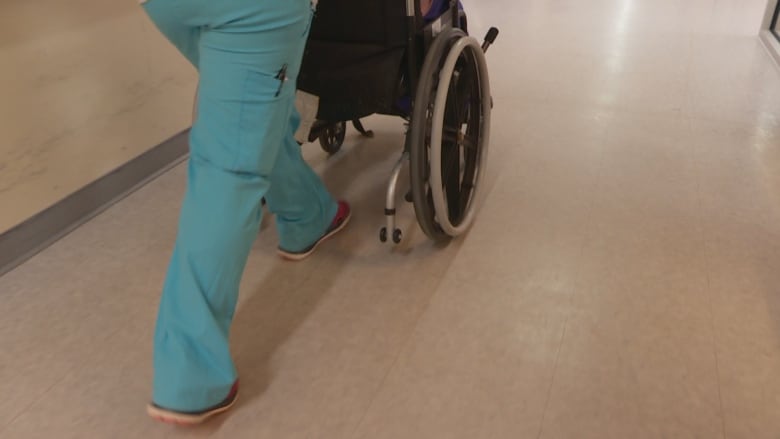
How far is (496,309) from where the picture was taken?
1.42 meters

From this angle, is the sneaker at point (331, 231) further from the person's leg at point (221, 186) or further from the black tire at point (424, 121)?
the person's leg at point (221, 186)

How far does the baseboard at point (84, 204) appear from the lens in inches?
63.8

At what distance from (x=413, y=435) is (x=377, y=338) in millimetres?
272

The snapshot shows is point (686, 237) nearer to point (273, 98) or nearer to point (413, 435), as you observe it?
point (413, 435)

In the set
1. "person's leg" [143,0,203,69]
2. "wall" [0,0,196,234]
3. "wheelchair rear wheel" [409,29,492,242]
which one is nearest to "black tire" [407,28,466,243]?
"wheelchair rear wheel" [409,29,492,242]

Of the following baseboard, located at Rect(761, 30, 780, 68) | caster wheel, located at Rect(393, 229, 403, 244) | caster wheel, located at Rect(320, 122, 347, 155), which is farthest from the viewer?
baseboard, located at Rect(761, 30, 780, 68)

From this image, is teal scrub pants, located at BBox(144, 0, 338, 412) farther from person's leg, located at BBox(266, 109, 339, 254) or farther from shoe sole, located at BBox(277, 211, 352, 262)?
shoe sole, located at BBox(277, 211, 352, 262)

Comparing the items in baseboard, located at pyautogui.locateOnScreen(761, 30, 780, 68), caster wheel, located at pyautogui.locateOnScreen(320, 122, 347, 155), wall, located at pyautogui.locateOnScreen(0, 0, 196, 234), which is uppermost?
wall, located at pyautogui.locateOnScreen(0, 0, 196, 234)

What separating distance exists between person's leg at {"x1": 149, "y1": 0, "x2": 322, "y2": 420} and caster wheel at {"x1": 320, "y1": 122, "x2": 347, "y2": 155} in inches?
39.7

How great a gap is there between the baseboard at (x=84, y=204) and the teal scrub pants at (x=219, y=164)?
0.80 m

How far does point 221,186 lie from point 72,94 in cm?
97

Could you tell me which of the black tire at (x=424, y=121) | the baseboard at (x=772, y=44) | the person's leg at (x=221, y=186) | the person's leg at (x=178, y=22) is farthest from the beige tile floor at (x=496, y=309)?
the baseboard at (x=772, y=44)

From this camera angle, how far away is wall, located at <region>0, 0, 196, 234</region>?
5.14 ft

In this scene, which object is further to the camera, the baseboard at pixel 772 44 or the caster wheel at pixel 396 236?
the baseboard at pixel 772 44
